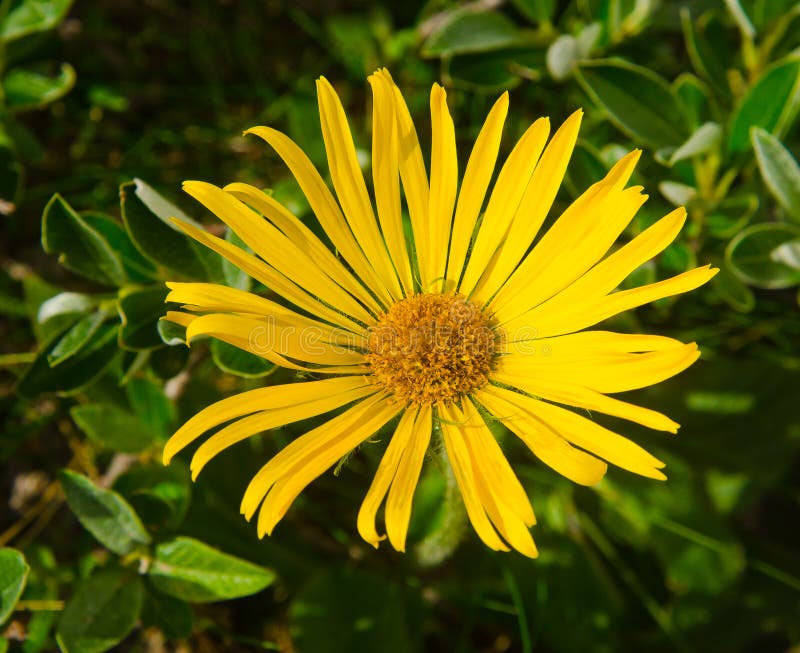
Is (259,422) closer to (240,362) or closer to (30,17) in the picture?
(240,362)

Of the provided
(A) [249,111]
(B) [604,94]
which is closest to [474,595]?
(B) [604,94]

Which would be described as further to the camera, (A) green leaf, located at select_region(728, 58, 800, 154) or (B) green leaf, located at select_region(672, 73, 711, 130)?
(B) green leaf, located at select_region(672, 73, 711, 130)

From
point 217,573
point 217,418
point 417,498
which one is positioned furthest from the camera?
point 417,498

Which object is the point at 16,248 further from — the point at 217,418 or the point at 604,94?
the point at 604,94

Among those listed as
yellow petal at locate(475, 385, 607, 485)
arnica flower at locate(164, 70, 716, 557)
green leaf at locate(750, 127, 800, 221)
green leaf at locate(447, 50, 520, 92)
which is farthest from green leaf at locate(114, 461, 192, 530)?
green leaf at locate(750, 127, 800, 221)

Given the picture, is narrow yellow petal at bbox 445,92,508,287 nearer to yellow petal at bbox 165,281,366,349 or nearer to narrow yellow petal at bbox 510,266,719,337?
narrow yellow petal at bbox 510,266,719,337

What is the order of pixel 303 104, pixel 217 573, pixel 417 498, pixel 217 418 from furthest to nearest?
1. pixel 303 104
2. pixel 417 498
3. pixel 217 573
4. pixel 217 418

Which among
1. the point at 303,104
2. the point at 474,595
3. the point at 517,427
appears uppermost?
the point at 303,104
